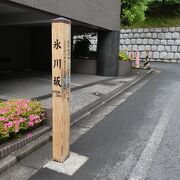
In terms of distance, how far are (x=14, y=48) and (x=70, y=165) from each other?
11.2 meters

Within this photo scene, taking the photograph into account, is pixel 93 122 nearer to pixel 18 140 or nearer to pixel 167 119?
pixel 167 119

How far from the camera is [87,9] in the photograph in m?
10.1

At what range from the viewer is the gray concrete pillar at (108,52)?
1330 centimetres

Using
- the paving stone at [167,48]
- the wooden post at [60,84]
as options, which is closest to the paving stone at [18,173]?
the wooden post at [60,84]

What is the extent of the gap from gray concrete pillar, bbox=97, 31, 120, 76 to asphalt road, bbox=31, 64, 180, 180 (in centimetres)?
594

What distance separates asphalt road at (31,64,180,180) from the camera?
3785 mm

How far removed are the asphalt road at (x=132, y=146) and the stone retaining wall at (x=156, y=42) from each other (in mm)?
16330

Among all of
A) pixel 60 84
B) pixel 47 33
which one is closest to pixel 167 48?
pixel 47 33

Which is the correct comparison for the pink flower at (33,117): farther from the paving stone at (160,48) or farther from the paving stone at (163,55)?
the paving stone at (160,48)

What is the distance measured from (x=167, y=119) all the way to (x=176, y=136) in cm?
122

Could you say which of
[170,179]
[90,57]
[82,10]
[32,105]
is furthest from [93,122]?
[90,57]

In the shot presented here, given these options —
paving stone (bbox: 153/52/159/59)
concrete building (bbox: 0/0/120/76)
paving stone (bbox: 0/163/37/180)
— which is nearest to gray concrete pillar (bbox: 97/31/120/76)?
concrete building (bbox: 0/0/120/76)

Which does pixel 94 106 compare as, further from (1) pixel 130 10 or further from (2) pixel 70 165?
(1) pixel 130 10

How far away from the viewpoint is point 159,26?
79.0 ft
